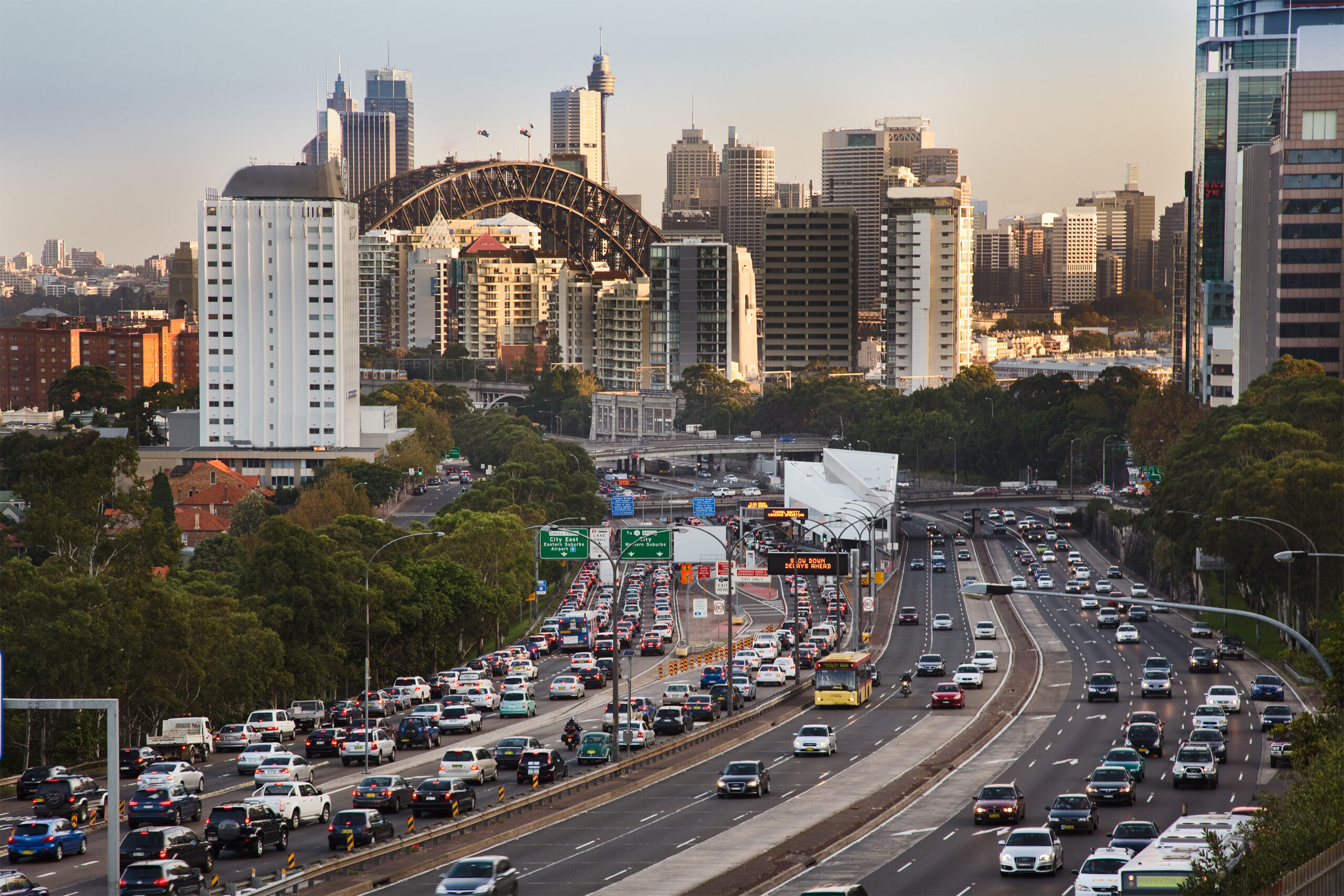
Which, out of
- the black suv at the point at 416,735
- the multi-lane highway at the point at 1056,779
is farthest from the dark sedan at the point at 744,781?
the black suv at the point at 416,735

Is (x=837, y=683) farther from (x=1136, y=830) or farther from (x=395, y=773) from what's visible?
(x=1136, y=830)

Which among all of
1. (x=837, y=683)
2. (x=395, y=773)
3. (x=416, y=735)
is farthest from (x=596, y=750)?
(x=837, y=683)

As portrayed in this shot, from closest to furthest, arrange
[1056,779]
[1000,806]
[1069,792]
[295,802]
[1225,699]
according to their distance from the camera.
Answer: [1000,806] < [295,802] < [1069,792] < [1056,779] < [1225,699]

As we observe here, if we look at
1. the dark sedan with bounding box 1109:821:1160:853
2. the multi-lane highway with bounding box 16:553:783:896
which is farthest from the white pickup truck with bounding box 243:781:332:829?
the dark sedan with bounding box 1109:821:1160:853

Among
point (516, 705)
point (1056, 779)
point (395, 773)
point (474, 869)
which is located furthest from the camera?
point (516, 705)

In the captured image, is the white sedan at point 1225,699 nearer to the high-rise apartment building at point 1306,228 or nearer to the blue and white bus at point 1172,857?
the blue and white bus at point 1172,857

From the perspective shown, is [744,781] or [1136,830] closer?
[1136,830]
